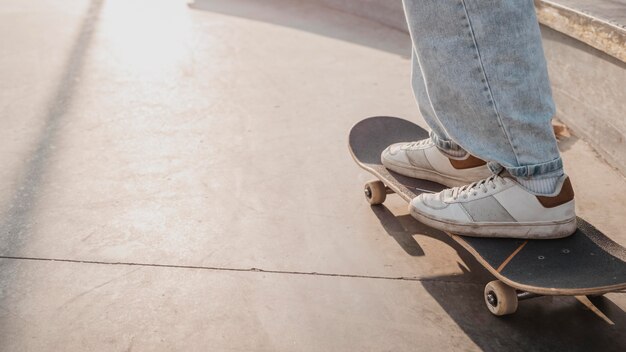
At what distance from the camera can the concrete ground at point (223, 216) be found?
6.15 feet

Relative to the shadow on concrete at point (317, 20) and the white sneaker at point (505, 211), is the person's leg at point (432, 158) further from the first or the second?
the shadow on concrete at point (317, 20)

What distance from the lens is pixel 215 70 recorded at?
12.1 ft

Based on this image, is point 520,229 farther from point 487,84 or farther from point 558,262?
point 487,84

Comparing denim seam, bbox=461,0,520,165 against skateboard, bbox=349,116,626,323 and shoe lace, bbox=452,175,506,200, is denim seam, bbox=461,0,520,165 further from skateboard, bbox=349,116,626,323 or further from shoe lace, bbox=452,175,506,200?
skateboard, bbox=349,116,626,323

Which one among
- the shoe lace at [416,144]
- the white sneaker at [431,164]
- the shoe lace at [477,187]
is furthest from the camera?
the shoe lace at [416,144]

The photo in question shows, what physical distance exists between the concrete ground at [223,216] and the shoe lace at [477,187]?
22 centimetres

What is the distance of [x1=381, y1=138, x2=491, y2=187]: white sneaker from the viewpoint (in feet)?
7.35

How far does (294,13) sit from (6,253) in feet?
9.73

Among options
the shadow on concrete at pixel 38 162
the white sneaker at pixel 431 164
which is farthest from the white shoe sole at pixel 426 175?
the shadow on concrete at pixel 38 162

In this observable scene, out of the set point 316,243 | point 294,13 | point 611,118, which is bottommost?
point 294,13

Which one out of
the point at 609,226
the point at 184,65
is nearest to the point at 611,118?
the point at 609,226

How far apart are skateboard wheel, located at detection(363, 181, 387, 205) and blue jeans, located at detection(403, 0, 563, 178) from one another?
0.50 meters

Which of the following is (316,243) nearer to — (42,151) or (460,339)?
(460,339)

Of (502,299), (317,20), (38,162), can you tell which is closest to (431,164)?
(502,299)
